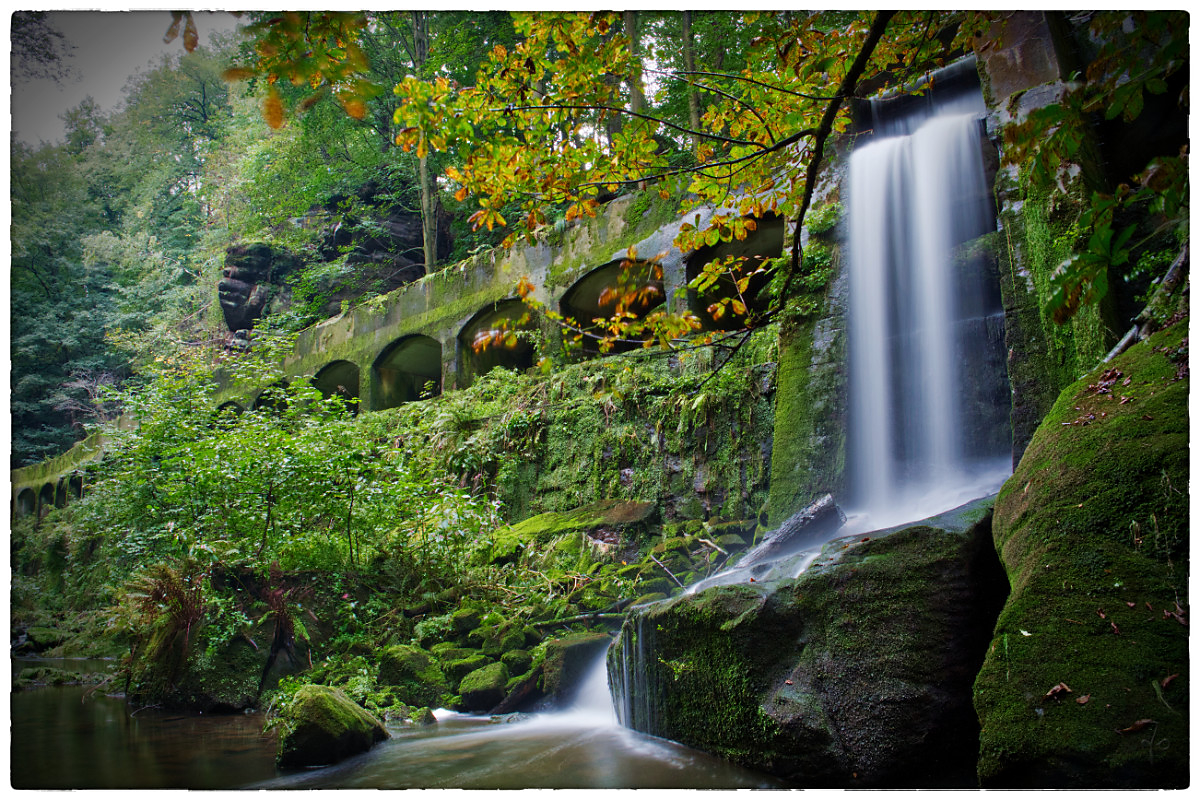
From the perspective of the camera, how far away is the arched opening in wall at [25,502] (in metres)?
3.63

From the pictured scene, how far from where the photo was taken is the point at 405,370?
13.7m

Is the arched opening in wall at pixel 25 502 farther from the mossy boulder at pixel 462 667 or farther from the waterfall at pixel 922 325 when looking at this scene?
the waterfall at pixel 922 325

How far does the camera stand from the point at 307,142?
7188 mm

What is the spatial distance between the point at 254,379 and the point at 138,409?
5.21 feet

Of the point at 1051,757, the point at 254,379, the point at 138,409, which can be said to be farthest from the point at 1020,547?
the point at 254,379

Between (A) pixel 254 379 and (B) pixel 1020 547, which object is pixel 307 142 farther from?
(B) pixel 1020 547

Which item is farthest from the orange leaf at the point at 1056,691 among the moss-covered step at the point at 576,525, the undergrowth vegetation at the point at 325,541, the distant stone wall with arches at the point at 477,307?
the distant stone wall with arches at the point at 477,307

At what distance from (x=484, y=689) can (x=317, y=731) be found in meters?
1.32

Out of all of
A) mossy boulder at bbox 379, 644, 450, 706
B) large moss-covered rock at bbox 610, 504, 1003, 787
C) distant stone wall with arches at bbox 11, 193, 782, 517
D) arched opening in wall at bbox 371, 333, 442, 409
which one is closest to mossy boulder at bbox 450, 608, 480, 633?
mossy boulder at bbox 379, 644, 450, 706

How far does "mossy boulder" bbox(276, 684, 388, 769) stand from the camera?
317 centimetres

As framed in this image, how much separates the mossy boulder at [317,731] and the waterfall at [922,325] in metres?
3.37

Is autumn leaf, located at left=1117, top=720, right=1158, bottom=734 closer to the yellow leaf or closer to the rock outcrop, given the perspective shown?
the yellow leaf

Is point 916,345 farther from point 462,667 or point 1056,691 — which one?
point 462,667

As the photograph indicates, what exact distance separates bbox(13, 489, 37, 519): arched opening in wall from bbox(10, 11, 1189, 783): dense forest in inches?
6.7
